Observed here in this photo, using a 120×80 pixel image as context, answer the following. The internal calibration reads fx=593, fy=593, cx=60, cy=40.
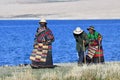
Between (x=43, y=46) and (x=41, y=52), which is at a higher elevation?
(x=43, y=46)

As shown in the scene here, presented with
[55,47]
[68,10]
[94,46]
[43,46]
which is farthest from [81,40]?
[68,10]

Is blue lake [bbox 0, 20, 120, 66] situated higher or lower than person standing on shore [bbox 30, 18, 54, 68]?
lower

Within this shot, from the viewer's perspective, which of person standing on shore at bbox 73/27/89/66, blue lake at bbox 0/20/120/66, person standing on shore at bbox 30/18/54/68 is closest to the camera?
person standing on shore at bbox 30/18/54/68

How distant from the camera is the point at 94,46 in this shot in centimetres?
1633

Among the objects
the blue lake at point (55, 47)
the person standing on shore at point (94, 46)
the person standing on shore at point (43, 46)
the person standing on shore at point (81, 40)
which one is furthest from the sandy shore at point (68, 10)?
the person standing on shore at point (43, 46)

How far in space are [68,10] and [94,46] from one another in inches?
4872

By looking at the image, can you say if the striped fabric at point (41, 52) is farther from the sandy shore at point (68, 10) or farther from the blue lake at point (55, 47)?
the sandy shore at point (68, 10)

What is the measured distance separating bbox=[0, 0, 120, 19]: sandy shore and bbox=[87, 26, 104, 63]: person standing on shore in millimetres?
113321

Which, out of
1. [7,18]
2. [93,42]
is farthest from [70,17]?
[93,42]

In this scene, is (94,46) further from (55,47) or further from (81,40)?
(55,47)

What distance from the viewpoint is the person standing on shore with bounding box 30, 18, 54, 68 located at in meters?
15.5

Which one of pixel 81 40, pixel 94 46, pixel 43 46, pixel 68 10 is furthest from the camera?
pixel 68 10

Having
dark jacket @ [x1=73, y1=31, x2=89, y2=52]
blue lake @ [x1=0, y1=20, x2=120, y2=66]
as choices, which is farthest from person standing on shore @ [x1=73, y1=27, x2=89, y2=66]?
blue lake @ [x1=0, y1=20, x2=120, y2=66]

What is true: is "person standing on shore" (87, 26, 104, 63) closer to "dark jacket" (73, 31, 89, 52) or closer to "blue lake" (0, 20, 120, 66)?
"dark jacket" (73, 31, 89, 52)
